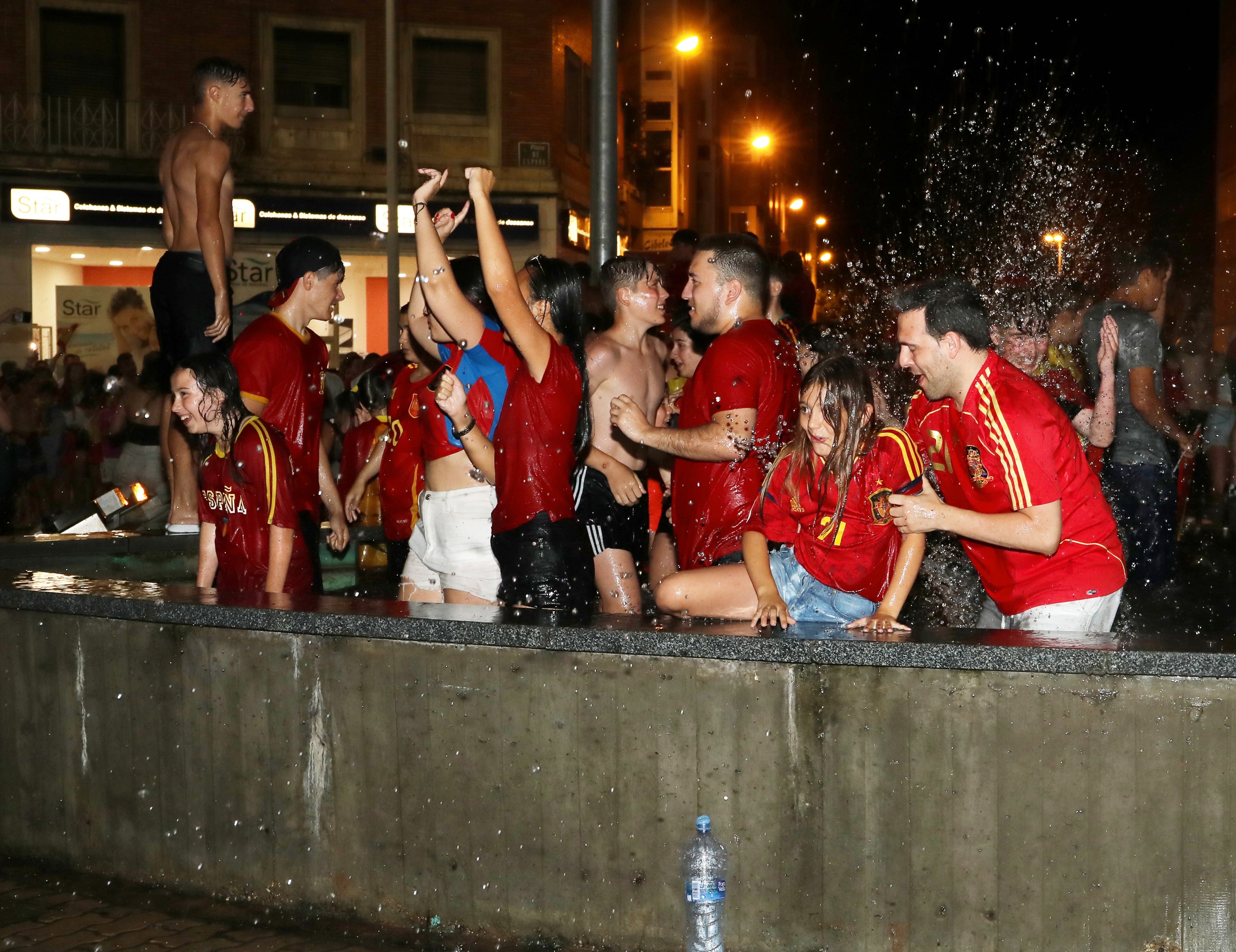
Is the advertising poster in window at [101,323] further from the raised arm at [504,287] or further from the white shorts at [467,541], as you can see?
the raised arm at [504,287]

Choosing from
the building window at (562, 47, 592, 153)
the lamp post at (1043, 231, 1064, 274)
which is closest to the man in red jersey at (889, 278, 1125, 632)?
the lamp post at (1043, 231, 1064, 274)

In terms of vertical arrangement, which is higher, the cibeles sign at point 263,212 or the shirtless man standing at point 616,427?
the cibeles sign at point 263,212

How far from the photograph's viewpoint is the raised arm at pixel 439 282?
4.64 metres

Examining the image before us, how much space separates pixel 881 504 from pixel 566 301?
4.79 ft

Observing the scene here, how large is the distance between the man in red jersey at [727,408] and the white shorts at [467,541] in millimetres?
747

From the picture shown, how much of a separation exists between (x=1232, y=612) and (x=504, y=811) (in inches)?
207

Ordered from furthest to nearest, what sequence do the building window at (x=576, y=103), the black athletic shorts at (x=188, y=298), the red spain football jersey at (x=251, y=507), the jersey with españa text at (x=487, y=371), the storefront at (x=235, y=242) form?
the building window at (x=576, y=103) < the storefront at (x=235, y=242) < the black athletic shorts at (x=188, y=298) < the red spain football jersey at (x=251, y=507) < the jersey with españa text at (x=487, y=371)

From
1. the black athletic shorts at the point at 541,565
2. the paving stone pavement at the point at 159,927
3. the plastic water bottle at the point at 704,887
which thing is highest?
the black athletic shorts at the point at 541,565

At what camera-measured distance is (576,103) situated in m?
31.4

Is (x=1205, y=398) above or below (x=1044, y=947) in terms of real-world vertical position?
above

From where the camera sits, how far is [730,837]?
4.20 meters

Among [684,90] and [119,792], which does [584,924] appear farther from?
[684,90]

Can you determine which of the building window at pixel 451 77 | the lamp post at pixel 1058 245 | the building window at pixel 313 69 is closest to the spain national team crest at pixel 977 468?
the lamp post at pixel 1058 245

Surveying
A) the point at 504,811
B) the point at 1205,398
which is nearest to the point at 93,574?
the point at 504,811
